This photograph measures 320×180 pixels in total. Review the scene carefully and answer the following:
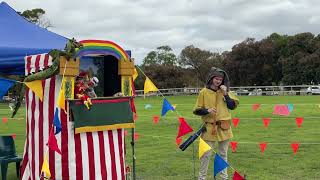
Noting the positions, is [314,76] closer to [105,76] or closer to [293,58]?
[293,58]

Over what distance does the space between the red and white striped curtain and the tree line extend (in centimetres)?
5628

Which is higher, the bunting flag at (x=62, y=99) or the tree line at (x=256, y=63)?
the tree line at (x=256, y=63)

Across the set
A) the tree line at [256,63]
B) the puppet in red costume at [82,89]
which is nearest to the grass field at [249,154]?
the puppet in red costume at [82,89]

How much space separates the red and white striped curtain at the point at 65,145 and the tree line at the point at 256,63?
56279 millimetres

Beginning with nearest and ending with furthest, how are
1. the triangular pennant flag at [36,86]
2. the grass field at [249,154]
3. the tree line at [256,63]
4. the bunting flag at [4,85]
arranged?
the triangular pennant flag at [36,86]
the bunting flag at [4,85]
the grass field at [249,154]
the tree line at [256,63]

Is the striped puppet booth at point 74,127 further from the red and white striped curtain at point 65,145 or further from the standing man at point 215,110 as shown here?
the standing man at point 215,110

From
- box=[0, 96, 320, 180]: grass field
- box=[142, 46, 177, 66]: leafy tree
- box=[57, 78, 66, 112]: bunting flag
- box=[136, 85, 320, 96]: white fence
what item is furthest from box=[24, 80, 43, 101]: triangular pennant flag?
box=[142, 46, 177, 66]: leafy tree

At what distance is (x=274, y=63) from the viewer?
255 feet

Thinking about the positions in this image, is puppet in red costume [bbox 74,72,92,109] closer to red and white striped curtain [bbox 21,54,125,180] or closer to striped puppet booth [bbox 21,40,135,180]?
striped puppet booth [bbox 21,40,135,180]

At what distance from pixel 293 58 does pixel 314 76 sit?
4060mm

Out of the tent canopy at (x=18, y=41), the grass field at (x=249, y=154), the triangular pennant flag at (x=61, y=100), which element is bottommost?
the grass field at (x=249, y=154)

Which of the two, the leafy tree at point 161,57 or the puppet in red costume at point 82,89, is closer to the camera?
the puppet in red costume at point 82,89

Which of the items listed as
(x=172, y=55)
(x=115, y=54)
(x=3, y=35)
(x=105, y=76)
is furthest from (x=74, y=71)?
(x=172, y=55)

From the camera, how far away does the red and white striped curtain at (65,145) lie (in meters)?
6.19
